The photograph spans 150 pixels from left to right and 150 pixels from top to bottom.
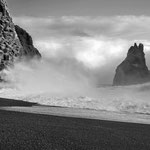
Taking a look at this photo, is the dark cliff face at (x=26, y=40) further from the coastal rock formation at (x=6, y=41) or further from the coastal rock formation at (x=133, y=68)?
the coastal rock formation at (x=133, y=68)

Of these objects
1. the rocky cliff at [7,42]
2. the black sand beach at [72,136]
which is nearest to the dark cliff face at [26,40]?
the rocky cliff at [7,42]

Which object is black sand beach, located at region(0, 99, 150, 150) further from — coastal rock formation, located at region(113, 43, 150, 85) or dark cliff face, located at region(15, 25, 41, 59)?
coastal rock formation, located at region(113, 43, 150, 85)

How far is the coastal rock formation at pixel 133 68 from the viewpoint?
564 ft

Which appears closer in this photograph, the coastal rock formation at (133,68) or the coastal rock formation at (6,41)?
the coastal rock formation at (6,41)

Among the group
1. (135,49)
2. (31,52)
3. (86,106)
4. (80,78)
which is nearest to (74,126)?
(86,106)

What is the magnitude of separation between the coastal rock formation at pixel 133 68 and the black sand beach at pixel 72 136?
15586 centimetres

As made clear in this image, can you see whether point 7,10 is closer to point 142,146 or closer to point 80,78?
point 80,78

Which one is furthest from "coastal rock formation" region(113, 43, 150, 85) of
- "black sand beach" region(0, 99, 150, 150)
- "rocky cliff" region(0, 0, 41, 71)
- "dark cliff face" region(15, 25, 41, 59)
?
"black sand beach" region(0, 99, 150, 150)

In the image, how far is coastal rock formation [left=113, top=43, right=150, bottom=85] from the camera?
171875mm

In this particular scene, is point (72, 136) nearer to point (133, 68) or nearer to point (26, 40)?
point (26, 40)

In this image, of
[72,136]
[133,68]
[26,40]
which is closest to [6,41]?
[26,40]

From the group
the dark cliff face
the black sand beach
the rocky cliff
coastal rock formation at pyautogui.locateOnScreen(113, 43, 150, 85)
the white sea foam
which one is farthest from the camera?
coastal rock formation at pyautogui.locateOnScreen(113, 43, 150, 85)

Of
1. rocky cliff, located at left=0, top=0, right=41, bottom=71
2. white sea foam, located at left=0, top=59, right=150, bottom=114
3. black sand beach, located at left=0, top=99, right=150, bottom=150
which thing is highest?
rocky cliff, located at left=0, top=0, right=41, bottom=71

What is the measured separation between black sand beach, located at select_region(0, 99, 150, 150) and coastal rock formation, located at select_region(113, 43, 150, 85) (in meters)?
156
